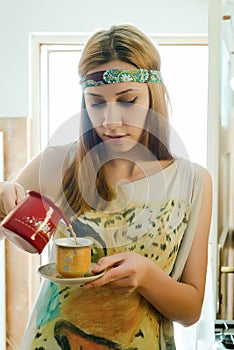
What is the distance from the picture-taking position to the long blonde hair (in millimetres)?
1179

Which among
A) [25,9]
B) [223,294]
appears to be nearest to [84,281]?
[223,294]

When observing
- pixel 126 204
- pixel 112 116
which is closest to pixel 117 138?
pixel 112 116

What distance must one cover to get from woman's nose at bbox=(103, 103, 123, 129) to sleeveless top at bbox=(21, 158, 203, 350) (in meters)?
0.16

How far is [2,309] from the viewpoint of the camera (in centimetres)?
274

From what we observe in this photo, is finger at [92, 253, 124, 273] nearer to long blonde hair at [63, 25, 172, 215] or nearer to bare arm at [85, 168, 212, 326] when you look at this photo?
bare arm at [85, 168, 212, 326]

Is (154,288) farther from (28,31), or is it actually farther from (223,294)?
(28,31)

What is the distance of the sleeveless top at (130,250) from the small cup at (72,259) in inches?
5.3

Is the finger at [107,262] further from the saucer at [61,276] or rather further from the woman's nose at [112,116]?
the woman's nose at [112,116]

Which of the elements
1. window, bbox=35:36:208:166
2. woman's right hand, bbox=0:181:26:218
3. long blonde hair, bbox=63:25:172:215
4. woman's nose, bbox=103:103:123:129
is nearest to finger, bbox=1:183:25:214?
woman's right hand, bbox=0:181:26:218

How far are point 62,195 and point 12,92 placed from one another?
165 centimetres

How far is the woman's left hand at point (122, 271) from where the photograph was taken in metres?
1.06

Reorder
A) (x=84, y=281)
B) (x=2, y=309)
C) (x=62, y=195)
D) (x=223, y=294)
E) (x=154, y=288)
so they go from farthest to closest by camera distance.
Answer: (x=2, y=309) < (x=223, y=294) < (x=62, y=195) < (x=154, y=288) < (x=84, y=281)

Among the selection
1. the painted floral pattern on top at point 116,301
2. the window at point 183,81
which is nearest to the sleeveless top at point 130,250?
the painted floral pattern on top at point 116,301

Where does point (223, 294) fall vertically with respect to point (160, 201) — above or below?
below
